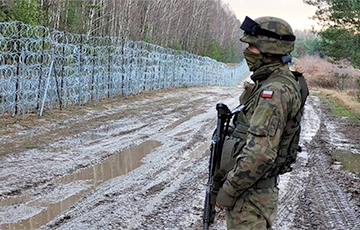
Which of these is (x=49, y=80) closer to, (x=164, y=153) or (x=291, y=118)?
(x=164, y=153)

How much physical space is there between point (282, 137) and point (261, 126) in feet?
0.73

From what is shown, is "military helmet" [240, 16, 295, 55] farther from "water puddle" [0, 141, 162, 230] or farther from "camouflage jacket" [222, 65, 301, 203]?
"water puddle" [0, 141, 162, 230]

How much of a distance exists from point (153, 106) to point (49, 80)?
416cm

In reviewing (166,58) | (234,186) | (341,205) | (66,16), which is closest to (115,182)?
(341,205)

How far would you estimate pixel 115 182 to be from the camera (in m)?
5.75

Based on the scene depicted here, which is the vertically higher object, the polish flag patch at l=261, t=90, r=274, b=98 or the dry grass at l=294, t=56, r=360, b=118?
the polish flag patch at l=261, t=90, r=274, b=98

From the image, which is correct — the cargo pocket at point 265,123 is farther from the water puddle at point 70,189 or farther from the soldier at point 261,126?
the water puddle at point 70,189

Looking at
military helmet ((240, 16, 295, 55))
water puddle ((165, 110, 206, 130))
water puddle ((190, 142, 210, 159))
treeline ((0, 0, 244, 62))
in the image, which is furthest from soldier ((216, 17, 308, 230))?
treeline ((0, 0, 244, 62))

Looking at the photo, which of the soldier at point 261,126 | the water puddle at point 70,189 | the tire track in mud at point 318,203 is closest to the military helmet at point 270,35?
the soldier at point 261,126

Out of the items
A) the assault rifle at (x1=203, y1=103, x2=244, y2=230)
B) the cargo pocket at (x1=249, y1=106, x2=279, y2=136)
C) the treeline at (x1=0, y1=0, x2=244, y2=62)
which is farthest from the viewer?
the treeline at (x1=0, y1=0, x2=244, y2=62)

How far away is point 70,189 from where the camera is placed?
5332mm

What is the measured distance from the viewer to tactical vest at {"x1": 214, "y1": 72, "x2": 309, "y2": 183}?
2324 millimetres

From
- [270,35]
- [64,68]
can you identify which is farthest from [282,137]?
[64,68]

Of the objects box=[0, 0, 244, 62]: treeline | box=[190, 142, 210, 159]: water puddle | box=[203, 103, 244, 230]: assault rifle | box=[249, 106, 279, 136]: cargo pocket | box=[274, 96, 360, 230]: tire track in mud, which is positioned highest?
box=[0, 0, 244, 62]: treeline
